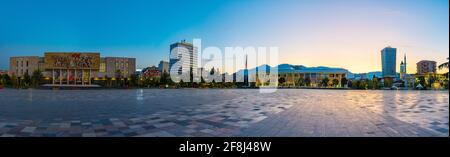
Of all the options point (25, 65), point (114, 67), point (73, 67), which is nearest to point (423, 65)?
point (114, 67)

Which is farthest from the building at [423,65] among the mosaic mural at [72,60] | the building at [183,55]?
the mosaic mural at [72,60]

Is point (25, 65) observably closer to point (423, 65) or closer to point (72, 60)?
point (72, 60)

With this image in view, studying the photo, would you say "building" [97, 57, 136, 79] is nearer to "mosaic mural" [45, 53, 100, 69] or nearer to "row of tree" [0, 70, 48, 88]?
"row of tree" [0, 70, 48, 88]

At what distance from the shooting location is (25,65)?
108625mm

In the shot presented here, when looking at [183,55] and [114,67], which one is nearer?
[183,55]

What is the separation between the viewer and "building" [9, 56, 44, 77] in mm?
107938

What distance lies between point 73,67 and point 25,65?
1745 inches

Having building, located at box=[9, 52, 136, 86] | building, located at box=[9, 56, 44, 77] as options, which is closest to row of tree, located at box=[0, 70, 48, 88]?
building, located at box=[9, 52, 136, 86]

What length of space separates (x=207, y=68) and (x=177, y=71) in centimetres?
1690

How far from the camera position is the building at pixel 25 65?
108 meters
